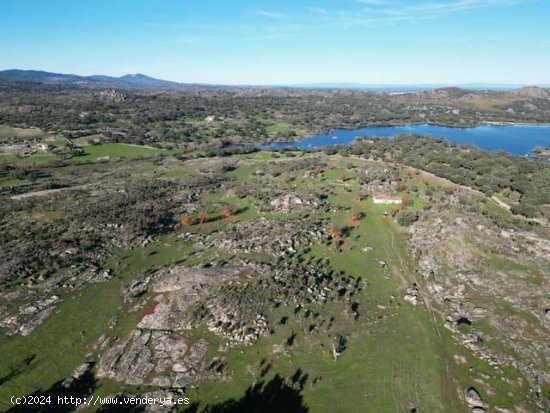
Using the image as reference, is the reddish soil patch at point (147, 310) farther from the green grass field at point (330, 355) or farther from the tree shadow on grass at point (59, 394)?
the tree shadow on grass at point (59, 394)

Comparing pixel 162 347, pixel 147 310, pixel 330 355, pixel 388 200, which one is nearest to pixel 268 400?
pixel 330 355

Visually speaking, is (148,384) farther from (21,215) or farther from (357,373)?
(21,215)

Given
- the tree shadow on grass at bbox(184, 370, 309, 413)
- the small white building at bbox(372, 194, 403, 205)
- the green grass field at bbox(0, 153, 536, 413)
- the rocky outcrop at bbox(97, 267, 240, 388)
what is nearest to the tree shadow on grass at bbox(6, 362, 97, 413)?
the green grass field at bbox(0, 153, 536, 413)

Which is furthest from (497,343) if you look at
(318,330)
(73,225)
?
(73,225)

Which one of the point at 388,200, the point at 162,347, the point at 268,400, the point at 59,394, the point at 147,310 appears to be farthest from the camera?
the point at 388,200

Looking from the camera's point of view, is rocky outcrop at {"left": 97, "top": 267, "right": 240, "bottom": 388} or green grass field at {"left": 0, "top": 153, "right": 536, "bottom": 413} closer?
green grass field at {"left": 0, "top": 153, "right": 536, "bottom": 413}

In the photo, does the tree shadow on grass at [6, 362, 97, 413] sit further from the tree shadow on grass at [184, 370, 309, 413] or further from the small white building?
the small white building

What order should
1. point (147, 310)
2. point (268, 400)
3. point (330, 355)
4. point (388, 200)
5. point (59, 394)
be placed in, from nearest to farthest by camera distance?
point (268, 400), point (59, 394), point (330, 355), point (147, 310), point (388, 200)

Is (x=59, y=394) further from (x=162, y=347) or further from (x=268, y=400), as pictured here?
(x=268, y=400)

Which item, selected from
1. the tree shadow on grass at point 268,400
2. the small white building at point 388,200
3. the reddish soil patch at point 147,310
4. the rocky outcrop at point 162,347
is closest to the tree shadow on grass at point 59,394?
the rocky outcrop at point 162,347

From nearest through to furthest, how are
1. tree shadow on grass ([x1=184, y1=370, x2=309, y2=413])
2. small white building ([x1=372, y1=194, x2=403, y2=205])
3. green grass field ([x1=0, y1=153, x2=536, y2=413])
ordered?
tree shadow on grass ([x1=184, y1=370, x2=309, y2=413]), green grass field ([x1=0, y1=153, x2=536, y2=413]), small white building ([x1=372, y1=194, x2=403, y2=205])
